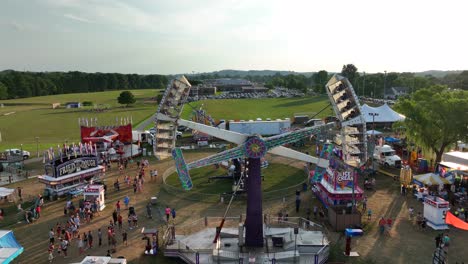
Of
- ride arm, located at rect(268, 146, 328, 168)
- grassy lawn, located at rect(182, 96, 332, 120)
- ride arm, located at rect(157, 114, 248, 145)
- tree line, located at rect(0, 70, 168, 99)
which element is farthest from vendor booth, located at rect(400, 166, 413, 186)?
tree line, located at rect(0, 70, 168, 99)

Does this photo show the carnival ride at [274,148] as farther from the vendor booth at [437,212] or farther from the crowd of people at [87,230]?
the vendor booth at [437,212]

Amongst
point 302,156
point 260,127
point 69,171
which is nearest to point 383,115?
point 260,127

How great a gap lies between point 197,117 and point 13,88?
12010 cm

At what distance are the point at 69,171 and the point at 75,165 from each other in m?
0.73

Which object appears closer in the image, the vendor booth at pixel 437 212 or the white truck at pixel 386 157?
the vendor booth at pixel 437 212

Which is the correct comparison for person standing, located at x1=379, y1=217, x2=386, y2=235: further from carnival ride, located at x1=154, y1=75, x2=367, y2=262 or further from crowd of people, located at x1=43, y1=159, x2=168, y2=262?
crowd of people, located at x1=43, y1=159, x2=168, y2=262

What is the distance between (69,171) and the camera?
33.2 metres

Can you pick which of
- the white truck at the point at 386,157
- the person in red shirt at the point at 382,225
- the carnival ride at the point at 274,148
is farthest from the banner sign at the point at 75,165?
the white truck at the point at 386,157

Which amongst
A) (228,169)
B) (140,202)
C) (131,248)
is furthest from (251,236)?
(228,169)

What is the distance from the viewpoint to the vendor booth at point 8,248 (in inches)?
686

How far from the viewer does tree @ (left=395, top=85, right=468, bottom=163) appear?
33812 mm

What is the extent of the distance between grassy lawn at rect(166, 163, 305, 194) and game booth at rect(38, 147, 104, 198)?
747 cm

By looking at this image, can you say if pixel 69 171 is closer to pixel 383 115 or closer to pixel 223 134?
pixel 223 134

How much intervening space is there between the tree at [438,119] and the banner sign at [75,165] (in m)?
32.1
